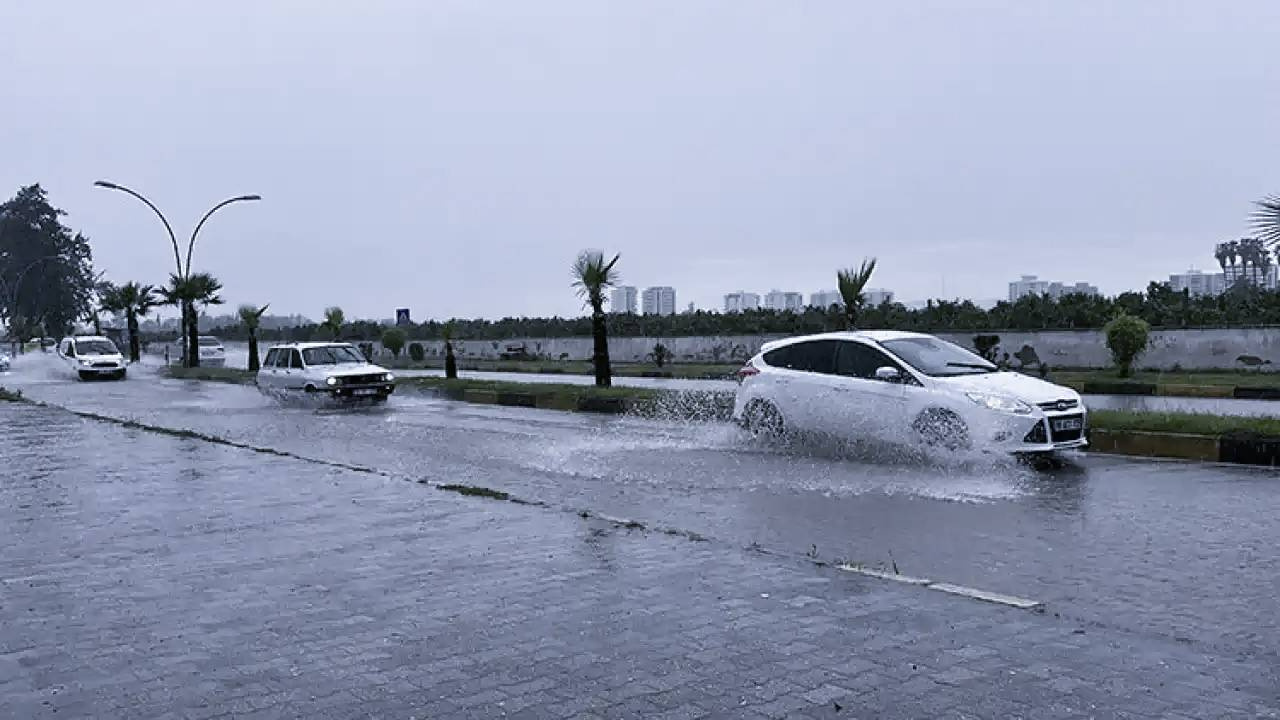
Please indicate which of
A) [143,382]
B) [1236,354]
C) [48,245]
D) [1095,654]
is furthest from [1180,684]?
[48,245]

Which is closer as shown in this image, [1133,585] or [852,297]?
[1133,585]

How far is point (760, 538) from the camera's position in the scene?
8.22m

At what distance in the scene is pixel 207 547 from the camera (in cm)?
809

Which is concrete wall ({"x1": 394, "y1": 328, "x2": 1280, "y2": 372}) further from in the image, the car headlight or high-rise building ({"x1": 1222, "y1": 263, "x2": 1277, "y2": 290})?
the car headlight

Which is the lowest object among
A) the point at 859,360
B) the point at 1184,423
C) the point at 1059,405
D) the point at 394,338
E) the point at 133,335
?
the point at 1184,423

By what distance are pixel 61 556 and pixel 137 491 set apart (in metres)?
3.33

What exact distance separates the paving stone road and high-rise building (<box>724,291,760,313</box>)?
49.4 metres

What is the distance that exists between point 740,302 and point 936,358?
53377mm

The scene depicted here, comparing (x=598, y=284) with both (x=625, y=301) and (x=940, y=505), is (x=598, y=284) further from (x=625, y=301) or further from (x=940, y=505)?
(x=625, y=301)

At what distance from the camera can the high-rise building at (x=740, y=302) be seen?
5894 cm

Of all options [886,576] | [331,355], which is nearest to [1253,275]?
[331,355]

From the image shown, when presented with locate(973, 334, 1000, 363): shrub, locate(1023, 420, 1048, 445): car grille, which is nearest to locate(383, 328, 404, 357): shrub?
locate(973, 334, 1000, 363): shrub

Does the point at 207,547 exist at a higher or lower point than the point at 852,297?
lower

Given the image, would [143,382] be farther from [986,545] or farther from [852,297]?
[986,545]
